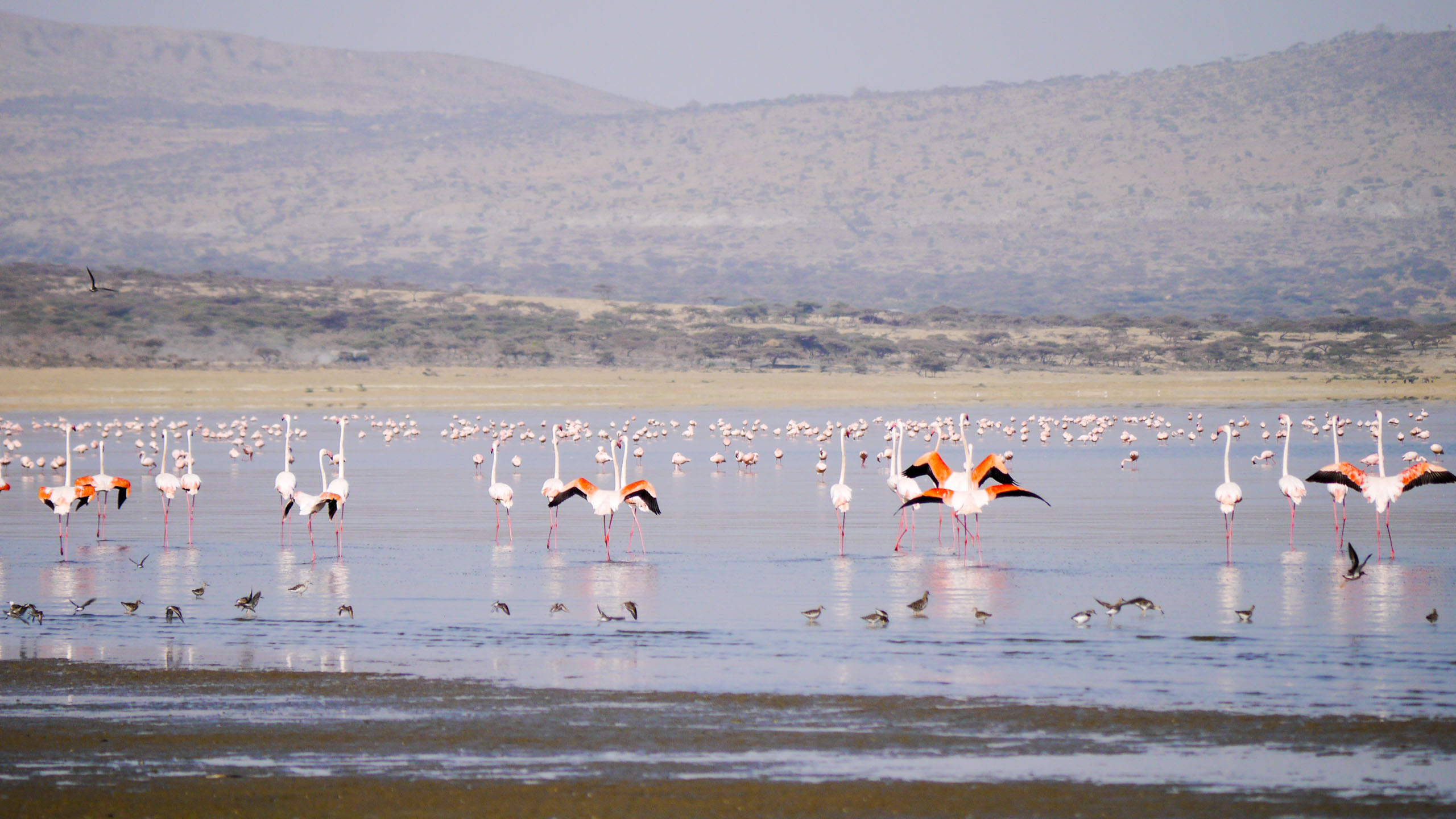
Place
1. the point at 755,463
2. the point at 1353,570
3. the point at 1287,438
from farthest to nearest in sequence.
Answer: the point at 755,463
the point at 1287,438
the point at 1353,570

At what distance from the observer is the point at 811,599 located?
1277 centimetres

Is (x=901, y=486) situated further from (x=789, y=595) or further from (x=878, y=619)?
(x=878, y=619)

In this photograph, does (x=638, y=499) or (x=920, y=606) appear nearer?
(x=920, y=606)

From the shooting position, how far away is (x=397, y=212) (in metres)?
163

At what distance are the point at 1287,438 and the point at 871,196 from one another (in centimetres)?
14150

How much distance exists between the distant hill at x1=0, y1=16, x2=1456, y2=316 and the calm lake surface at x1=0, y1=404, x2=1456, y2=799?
105 m

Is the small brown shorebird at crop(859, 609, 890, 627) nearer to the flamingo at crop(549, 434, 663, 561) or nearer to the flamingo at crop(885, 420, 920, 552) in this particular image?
the flamingo at crop(549, 434, 663, 561)

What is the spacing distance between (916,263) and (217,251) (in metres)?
68.2

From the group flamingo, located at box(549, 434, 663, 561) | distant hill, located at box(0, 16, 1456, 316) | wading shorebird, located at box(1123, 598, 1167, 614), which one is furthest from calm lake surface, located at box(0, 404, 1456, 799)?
distant hill, located at box(0, 16, 1456, 316)

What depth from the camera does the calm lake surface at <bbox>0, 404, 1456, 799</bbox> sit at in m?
9.43

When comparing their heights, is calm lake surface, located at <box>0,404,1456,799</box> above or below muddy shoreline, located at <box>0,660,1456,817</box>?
above

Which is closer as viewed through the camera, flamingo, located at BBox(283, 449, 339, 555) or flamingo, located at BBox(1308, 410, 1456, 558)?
flamingo, located at BBox(1308, 410, 1456, 558)

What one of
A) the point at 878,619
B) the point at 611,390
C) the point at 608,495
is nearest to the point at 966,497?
the point at 608,495

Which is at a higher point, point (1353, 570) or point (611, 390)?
point (611, 390)
